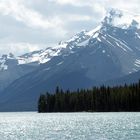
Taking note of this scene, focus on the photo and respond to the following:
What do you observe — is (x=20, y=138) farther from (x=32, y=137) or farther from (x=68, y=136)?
(x=68, y=136)

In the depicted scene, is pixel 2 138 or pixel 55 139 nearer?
pixel 55 139

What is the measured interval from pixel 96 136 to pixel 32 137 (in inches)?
462

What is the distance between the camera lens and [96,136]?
323 feet

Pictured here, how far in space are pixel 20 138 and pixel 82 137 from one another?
1138 cm

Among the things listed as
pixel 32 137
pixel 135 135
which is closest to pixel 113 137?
pixel 135 135

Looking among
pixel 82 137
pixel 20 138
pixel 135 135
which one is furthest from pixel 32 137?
pixel 135 135

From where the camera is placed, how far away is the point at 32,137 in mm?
101188

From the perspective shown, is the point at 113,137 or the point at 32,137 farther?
the point at 32,137

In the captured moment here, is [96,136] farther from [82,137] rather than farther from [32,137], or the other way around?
[32,137]

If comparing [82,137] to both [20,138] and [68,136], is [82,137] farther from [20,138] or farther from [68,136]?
[20,138]

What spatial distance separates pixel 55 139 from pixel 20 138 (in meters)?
8.64

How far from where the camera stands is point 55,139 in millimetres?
94438

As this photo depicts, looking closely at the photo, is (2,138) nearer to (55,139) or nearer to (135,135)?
(55,139)

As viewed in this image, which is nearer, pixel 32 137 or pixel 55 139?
A: pixel 55 139
